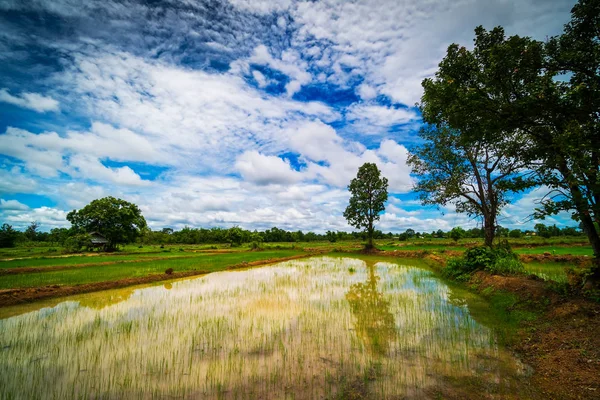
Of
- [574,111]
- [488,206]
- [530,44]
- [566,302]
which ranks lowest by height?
[566,302]

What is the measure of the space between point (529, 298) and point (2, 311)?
2091cm

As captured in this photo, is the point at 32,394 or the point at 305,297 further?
the point at 305,297

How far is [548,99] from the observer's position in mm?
7309

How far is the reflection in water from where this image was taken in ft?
22.1

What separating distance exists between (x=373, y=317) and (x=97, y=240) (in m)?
60.3

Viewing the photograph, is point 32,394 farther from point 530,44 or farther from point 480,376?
point 530,44

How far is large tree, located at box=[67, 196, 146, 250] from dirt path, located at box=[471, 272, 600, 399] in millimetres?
64179

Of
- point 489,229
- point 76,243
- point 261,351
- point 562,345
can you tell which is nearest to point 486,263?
point 489,229

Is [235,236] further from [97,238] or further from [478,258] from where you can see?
[478,258]

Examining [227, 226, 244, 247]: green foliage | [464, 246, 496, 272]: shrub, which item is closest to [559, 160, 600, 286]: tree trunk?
[464, 246, 496, 272]: shrub

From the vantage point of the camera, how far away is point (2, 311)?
1093 centimetres

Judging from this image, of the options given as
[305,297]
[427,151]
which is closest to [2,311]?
[305,297]

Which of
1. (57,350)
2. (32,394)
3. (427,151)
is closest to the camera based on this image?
(32,394)

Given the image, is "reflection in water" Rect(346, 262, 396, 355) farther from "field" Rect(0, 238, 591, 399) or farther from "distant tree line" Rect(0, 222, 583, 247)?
"distant tree line" Rect(0, 222, 583, 247)
